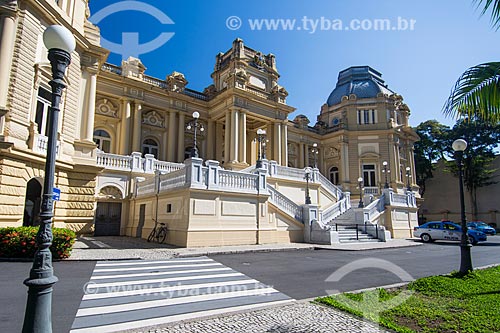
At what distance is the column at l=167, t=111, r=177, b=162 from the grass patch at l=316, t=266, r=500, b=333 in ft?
79.5

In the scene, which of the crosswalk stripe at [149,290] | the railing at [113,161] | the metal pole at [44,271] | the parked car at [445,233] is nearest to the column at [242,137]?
the railing at [113,161]

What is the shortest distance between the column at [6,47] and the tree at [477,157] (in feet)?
161

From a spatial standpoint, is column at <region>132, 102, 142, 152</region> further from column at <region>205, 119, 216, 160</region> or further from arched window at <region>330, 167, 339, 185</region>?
arched window at <region>330, 167, 339, 185</region>

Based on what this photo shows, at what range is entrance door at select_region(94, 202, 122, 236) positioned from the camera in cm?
1966

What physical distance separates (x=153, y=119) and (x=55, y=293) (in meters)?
24.4

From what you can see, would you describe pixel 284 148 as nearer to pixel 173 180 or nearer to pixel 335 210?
pixel 335 210

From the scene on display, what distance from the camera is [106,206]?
19922mm

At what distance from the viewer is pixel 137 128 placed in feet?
88.0

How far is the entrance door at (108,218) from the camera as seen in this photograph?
1966cm

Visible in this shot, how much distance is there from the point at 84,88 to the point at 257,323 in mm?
18278

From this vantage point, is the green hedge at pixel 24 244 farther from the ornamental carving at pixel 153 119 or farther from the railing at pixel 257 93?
the railing at pixel 257 93

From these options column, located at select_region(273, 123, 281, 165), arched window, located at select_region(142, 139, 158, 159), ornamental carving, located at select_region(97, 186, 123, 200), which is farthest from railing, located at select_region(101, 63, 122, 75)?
column, located at select_region(273, 123, 281, 165)

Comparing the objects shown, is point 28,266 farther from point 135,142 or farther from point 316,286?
point 135,142

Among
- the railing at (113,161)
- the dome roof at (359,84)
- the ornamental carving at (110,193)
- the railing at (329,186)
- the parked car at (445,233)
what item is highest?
the dome roof at (359,84)
